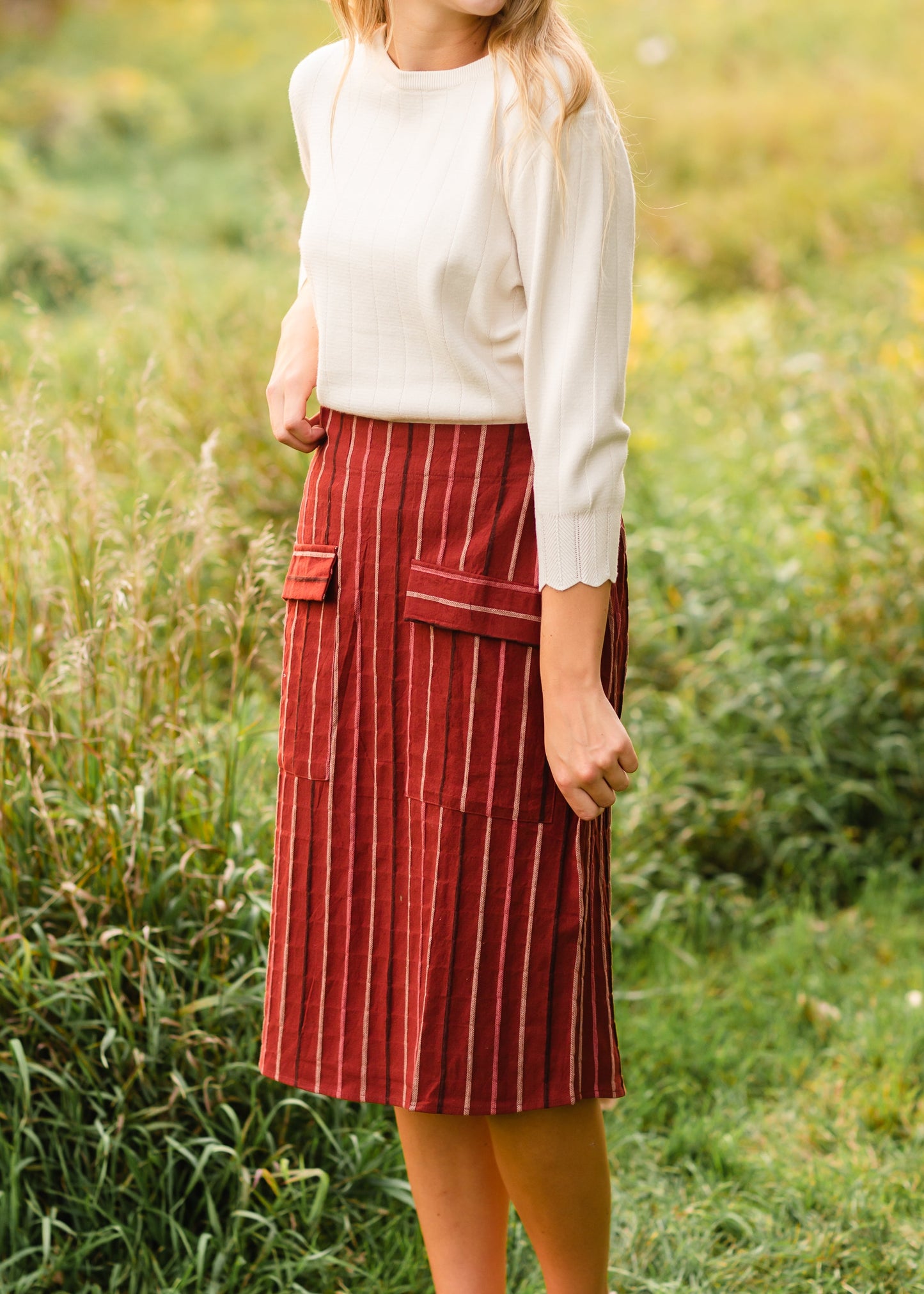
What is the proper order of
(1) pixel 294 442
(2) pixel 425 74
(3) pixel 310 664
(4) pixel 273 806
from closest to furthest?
(2) pixel 425 74 < (3) pixel 310 664 < (1) pixel 294 442 < (4) pixel 273 806

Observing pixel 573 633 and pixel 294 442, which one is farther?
pixel 294 442

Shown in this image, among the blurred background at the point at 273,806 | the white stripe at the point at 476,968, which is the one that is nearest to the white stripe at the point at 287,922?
the white stripe at the point at 476,968

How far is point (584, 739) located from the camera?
1.34 meters

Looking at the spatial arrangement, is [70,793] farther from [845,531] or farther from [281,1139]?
[845,531]

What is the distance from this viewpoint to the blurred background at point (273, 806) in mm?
1938

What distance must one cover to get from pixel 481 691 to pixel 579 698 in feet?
0.35

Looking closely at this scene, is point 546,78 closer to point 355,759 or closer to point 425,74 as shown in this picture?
point 425,74

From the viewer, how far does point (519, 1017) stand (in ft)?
4.61

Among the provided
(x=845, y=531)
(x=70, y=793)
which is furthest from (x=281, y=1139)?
(x=845, y=531)

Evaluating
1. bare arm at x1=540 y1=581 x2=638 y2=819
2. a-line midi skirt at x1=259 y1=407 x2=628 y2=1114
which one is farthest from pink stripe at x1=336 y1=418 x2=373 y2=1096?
bare arm at x1=540 y1=581 x2=638 y2=819

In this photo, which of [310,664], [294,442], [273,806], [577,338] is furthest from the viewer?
[273,806]

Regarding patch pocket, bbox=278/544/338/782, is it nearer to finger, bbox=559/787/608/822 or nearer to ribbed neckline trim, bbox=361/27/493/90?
finger, bbox=559/787/608/822

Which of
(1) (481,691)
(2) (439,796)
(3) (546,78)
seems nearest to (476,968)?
(2) (439,796)

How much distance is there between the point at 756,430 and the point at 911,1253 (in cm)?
297
